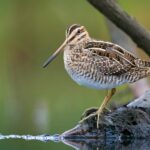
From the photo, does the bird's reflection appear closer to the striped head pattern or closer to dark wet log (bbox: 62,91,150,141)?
dark wet log (bbox: 62,91,150,141)

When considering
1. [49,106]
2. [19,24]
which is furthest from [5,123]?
[19,24]

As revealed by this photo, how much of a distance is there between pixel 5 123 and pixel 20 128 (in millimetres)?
509

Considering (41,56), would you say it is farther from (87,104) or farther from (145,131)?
(145,131)

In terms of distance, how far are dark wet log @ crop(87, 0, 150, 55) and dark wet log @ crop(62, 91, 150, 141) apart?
51cm

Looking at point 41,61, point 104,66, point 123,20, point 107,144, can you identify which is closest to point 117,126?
point 107,144

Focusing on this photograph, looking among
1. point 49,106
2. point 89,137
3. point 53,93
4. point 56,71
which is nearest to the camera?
point 89,137

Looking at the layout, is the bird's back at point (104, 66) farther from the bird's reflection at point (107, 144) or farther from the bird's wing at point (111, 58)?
the bird's reflection at point (107, 144)

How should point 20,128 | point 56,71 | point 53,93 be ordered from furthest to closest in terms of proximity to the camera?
point 56,71
point 53,93
point 20,128

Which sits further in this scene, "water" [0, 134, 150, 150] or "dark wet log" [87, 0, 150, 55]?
"water" [0, 134, 150, 150]

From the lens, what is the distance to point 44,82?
1284 centimetres

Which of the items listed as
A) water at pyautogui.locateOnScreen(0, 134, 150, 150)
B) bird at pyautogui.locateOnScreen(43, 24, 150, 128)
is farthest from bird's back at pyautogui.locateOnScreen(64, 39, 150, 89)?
water at pyautogui.locateOnScreen(0, 134, 150, 150)

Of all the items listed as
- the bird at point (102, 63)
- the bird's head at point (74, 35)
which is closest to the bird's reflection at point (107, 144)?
the bird at point (102, 63)

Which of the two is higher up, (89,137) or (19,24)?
(19,24)

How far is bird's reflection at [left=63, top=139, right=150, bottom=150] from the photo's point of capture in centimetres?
811
